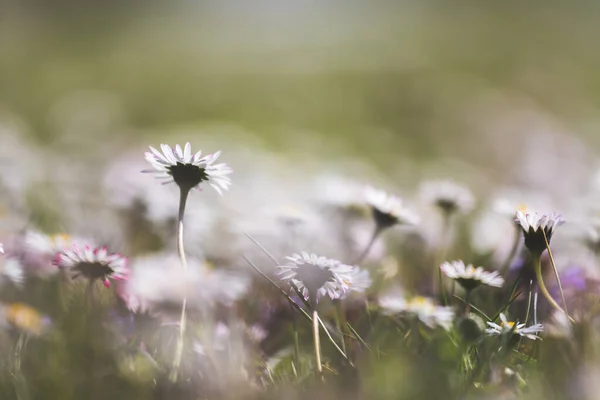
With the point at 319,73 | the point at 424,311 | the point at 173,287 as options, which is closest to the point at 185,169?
the point at 173,287

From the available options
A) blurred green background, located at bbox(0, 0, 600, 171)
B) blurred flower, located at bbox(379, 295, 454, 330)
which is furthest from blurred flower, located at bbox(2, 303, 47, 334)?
blurred green background, located at bbox(0, 0, 600, 171)

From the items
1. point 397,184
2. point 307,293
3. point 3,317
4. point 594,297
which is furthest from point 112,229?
point 397,184

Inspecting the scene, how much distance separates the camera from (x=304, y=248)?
1.60m

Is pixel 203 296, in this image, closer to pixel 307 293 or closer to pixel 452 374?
pixel 307 293

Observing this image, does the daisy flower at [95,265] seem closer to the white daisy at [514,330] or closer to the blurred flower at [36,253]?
the blurred flower at [36,253]

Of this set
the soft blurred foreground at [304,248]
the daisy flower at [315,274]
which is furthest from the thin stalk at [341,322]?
the daisy flower at [315,274]

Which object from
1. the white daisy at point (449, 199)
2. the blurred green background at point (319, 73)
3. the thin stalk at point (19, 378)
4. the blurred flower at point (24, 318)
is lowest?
the thin stalk at point (19, 378)

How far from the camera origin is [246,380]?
0.93 m

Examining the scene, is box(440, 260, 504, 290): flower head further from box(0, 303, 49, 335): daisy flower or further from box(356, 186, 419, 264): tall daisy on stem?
box(0, 303, 49, 335): daisy flower

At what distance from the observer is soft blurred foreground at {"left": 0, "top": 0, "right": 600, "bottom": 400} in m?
0.93

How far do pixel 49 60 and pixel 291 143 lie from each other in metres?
4.04

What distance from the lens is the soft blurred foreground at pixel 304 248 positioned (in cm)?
93

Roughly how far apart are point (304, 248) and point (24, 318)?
660mm

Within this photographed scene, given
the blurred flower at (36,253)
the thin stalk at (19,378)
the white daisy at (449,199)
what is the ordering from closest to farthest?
the thin stalk at (19,378) < the blurred flower at (36,253) < the white daisy at (449,199)
